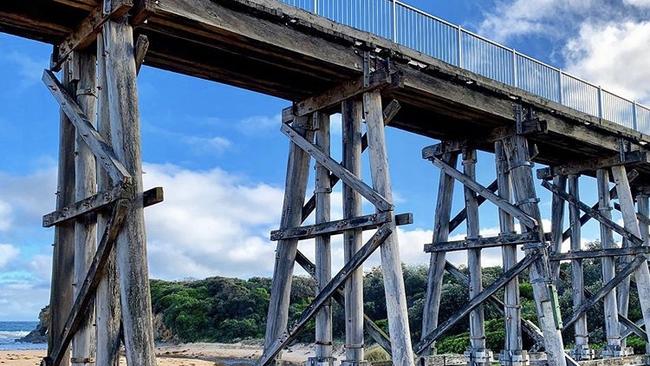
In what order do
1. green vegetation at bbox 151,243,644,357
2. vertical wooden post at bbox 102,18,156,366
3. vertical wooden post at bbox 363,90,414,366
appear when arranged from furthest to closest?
green vegetation at bbox 151,243,644,357 < vertical wooden post at bbox 363,90,414,366 < vertical wooden post at bbox 102,18,156,366

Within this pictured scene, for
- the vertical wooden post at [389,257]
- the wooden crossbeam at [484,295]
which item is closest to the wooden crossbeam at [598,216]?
the wooden crossbeam at [484,295]

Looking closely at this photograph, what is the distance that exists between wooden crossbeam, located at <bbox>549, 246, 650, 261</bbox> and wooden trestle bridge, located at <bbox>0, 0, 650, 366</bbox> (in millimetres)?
46

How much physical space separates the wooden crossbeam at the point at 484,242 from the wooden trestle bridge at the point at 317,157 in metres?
0.03

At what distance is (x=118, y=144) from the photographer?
281 inches

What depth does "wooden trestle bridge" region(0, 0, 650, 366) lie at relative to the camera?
733 cm

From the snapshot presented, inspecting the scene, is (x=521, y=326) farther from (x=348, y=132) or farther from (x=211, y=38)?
(x=211, y=38)

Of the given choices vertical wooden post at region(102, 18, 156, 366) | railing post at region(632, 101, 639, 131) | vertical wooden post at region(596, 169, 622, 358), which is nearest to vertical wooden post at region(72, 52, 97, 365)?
vertical wooden post at region(102, 18, 156, 366)

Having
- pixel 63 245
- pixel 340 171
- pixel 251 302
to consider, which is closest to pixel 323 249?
pixel 340 171

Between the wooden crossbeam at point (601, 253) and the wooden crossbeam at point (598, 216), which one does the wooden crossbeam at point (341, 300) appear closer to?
the wooden crossbeam at point (601, 253)

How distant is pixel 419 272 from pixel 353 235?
28.8 m

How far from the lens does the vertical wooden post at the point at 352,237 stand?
32.7 ft

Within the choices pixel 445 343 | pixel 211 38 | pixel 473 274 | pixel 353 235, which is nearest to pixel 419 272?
pixel 445 343

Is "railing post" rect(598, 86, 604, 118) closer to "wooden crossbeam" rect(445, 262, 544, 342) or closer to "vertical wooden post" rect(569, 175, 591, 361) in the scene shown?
"vertical wooden post" rect(569, 175, 591, 361)

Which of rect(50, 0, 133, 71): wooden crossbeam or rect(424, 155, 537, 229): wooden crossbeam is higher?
rect(50, 0, 133, 71): wooden crossbeam
